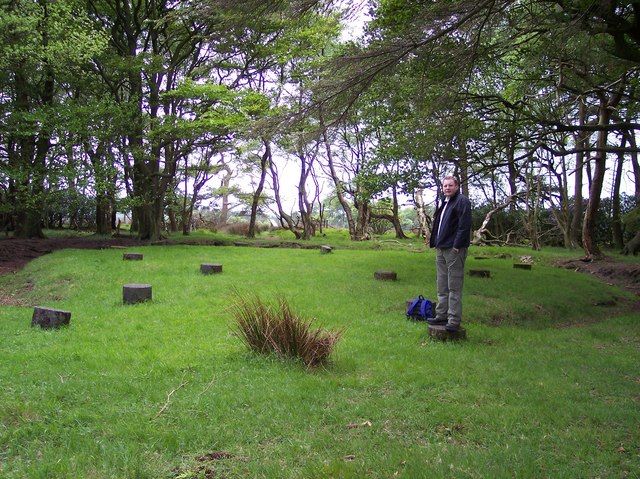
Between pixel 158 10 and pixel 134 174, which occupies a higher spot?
pixel 158 10

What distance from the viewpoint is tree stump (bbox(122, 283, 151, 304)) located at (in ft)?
28.4

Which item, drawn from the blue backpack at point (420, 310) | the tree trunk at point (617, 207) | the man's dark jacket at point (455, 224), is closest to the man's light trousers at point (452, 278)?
the man's dark jacket at point (455, 224)

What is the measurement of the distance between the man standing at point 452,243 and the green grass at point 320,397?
24.0 inches

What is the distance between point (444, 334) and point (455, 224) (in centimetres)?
158

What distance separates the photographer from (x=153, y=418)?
3.87 m

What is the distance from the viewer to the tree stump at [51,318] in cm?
695

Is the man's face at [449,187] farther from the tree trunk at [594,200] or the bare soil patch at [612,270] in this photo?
the tree trunk at [594,200]

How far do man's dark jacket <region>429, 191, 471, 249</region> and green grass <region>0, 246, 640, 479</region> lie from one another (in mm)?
1419

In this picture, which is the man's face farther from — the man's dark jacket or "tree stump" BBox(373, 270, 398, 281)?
"tree stump" BBox(373, 270, 398, 281)

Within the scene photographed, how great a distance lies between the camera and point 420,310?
7.86 metres

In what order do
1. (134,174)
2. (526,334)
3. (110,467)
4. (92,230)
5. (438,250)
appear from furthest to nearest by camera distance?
1. (92,230)
2. (134,174)
3. (526,334)
4. (438,250)
5. (110,467)

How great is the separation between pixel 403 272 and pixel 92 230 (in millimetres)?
22012

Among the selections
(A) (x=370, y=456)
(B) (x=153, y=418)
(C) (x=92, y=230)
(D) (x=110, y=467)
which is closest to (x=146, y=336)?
(B) (x=153, y=418)

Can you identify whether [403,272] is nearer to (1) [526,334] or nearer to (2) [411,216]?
(1) [526,334]
